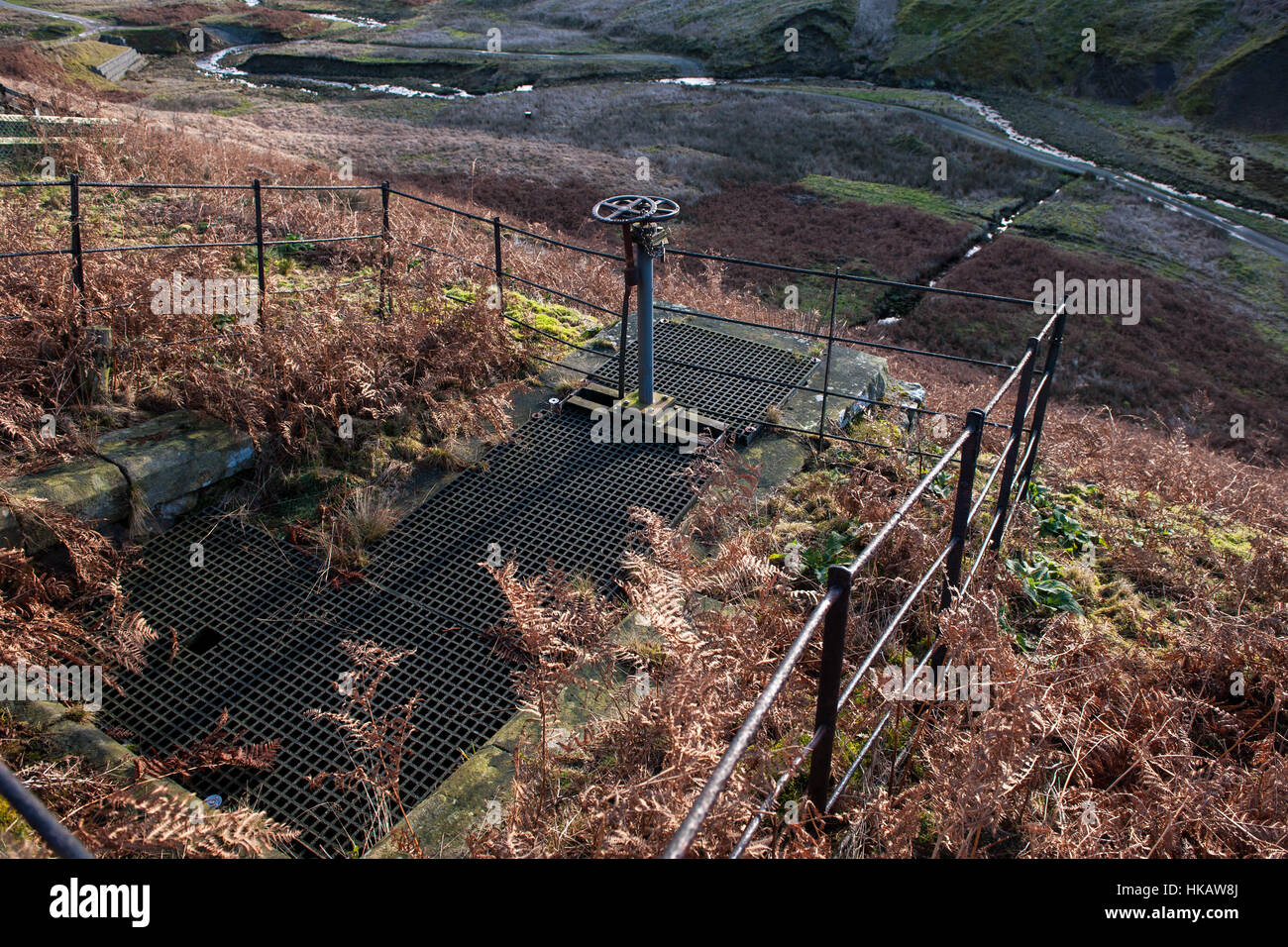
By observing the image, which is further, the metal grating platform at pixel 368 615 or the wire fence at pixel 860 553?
the metal grating platform at pixel 368 615

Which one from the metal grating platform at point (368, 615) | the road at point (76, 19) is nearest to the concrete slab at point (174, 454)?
the metal grating platform at point (368, 615)

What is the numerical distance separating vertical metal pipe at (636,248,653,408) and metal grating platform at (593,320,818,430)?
19.1 inches

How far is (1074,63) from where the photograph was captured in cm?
3853

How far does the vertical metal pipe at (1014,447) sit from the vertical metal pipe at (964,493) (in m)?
0.63

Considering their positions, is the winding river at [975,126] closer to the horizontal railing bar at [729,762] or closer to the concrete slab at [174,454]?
the concrete slab at [174,454]

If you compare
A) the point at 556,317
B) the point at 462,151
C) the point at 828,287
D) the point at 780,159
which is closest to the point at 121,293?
the point at 556,317

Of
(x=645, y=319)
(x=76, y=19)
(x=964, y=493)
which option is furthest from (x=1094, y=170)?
(x=76, y=19)

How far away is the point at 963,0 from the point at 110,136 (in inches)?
1825

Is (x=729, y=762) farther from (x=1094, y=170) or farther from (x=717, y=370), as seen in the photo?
(x=1094, y=170)

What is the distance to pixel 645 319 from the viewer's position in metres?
5.80

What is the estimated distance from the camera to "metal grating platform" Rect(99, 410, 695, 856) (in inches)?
149

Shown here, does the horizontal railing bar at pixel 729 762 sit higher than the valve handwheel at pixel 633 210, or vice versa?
the valve handwheel at pixel 633 210

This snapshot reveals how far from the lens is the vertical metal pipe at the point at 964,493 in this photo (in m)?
3.40

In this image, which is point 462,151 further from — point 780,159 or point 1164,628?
point 1164,628
